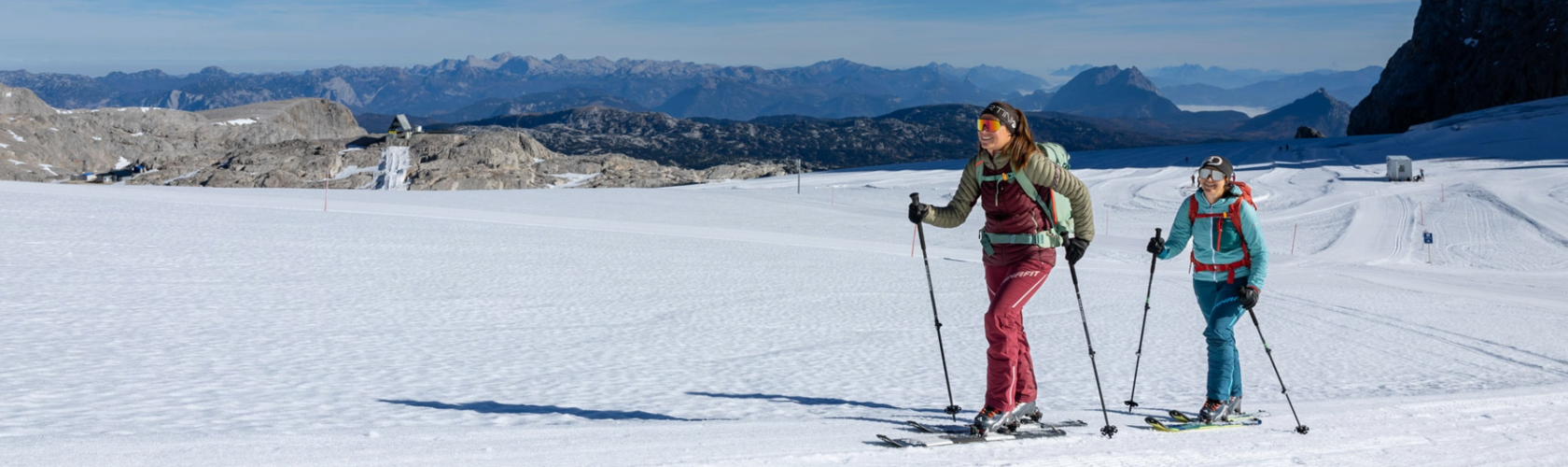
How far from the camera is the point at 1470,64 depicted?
114m

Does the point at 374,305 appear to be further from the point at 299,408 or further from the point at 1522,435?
the point at 1522,435

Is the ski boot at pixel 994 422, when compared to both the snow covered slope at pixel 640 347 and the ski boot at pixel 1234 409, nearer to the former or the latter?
the snow covered slope at pixel 640 347

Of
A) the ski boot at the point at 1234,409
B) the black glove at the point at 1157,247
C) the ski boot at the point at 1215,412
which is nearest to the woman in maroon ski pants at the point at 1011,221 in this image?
the black glove at the point at 1157,247

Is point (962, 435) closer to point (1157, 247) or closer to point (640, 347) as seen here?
point (1157, 247)

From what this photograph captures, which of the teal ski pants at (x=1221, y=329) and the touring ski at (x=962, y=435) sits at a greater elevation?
the teal ski pants at (x=1221, y=329)

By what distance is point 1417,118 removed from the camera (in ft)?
375

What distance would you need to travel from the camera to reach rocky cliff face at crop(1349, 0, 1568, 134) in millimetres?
106125

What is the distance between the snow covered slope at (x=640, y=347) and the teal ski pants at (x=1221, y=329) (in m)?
0.37

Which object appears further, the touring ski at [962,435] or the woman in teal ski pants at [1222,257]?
the woman in teal ski pants at [1222,257]

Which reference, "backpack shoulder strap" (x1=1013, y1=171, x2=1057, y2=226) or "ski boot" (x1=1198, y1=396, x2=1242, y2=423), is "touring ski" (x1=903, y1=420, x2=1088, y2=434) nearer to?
"ski boot" (x1=1198, y1=396, x2=1242, y2=423)

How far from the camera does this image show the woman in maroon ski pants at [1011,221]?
566 centimetres

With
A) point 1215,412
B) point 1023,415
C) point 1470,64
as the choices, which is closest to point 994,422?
point 1023,415

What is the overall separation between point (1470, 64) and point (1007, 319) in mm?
135832

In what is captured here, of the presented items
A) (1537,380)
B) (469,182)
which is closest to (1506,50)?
(469,182)
